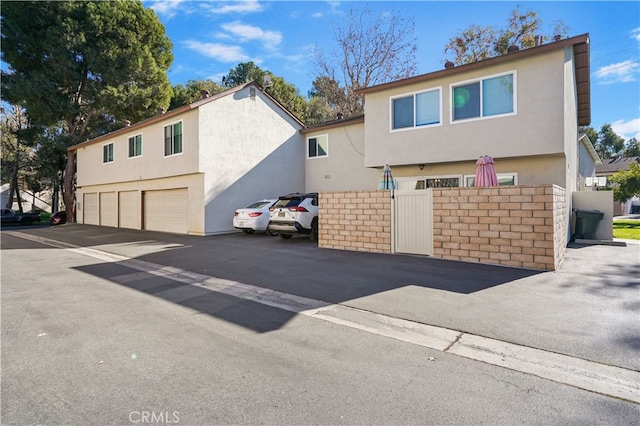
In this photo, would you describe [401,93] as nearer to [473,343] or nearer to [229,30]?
[229,30]

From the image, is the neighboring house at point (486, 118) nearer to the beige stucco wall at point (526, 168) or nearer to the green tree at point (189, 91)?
the beige stucco wall at point (526, 168)

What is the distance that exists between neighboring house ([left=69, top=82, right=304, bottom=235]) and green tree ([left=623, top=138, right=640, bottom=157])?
5960 cm

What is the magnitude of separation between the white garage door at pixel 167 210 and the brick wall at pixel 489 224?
9.35 meters

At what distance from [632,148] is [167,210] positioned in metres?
68.3

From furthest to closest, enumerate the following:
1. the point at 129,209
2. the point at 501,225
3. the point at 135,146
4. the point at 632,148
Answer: the point at 632,148 → the point at 129,209 → the point at 135,146 → the point at 501,225

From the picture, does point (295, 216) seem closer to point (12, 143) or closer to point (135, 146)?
point (135, 146)

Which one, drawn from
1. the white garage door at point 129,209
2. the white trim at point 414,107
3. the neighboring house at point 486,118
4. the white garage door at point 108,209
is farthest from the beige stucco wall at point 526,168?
the white garage door at point 108,209

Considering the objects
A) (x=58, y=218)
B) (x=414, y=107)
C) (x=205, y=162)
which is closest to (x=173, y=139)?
(x=205, y=162)

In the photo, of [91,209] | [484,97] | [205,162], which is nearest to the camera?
[484,97]

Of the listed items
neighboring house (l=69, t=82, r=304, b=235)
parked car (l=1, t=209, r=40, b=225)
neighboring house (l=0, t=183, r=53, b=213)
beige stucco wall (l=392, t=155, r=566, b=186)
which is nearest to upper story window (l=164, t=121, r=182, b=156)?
neighboring house (l=69, t=82, r=304, b=235)

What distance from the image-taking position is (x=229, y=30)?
13.5 meters

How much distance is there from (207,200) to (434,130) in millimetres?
9274

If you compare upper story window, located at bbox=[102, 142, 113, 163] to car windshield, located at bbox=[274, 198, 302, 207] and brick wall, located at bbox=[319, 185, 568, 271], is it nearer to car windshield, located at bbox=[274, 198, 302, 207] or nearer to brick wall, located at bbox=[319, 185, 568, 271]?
car windshield, located at bbox=[274, 198, 302, 207]

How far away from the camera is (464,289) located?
593cm
